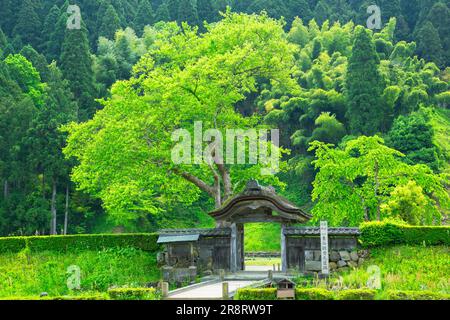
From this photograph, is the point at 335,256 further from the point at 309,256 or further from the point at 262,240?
the point at 262,240

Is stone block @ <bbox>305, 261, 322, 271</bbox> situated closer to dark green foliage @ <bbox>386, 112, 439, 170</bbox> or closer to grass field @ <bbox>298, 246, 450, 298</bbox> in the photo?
grass field @ <bbox>298, 246, 450, 298</bbox>

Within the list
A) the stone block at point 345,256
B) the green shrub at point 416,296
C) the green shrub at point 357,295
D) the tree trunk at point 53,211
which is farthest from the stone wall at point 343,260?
the tree trunk at point 53,211

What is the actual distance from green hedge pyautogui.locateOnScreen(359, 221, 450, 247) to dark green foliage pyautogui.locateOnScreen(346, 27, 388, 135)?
2331cm

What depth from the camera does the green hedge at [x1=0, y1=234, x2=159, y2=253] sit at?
84.2 ft

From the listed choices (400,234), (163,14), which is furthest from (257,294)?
(163,14)

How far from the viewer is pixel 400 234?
75.5 ft

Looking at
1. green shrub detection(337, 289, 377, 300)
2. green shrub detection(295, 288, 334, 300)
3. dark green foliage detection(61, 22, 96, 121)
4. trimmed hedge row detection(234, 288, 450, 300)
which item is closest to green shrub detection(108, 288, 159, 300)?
trimmed hedge row detection(234, 288, 450, 300)

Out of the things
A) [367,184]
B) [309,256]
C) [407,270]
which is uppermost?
[367,184]

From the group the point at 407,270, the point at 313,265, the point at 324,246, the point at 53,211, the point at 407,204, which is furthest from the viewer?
the point at 53,211

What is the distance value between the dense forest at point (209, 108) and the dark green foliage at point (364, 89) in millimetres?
106

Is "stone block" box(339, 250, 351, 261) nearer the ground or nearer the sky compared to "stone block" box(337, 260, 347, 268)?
nearer the sky

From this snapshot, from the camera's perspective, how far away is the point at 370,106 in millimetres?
46000

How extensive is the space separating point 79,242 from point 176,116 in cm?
661

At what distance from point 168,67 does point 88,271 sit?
1157 cm
